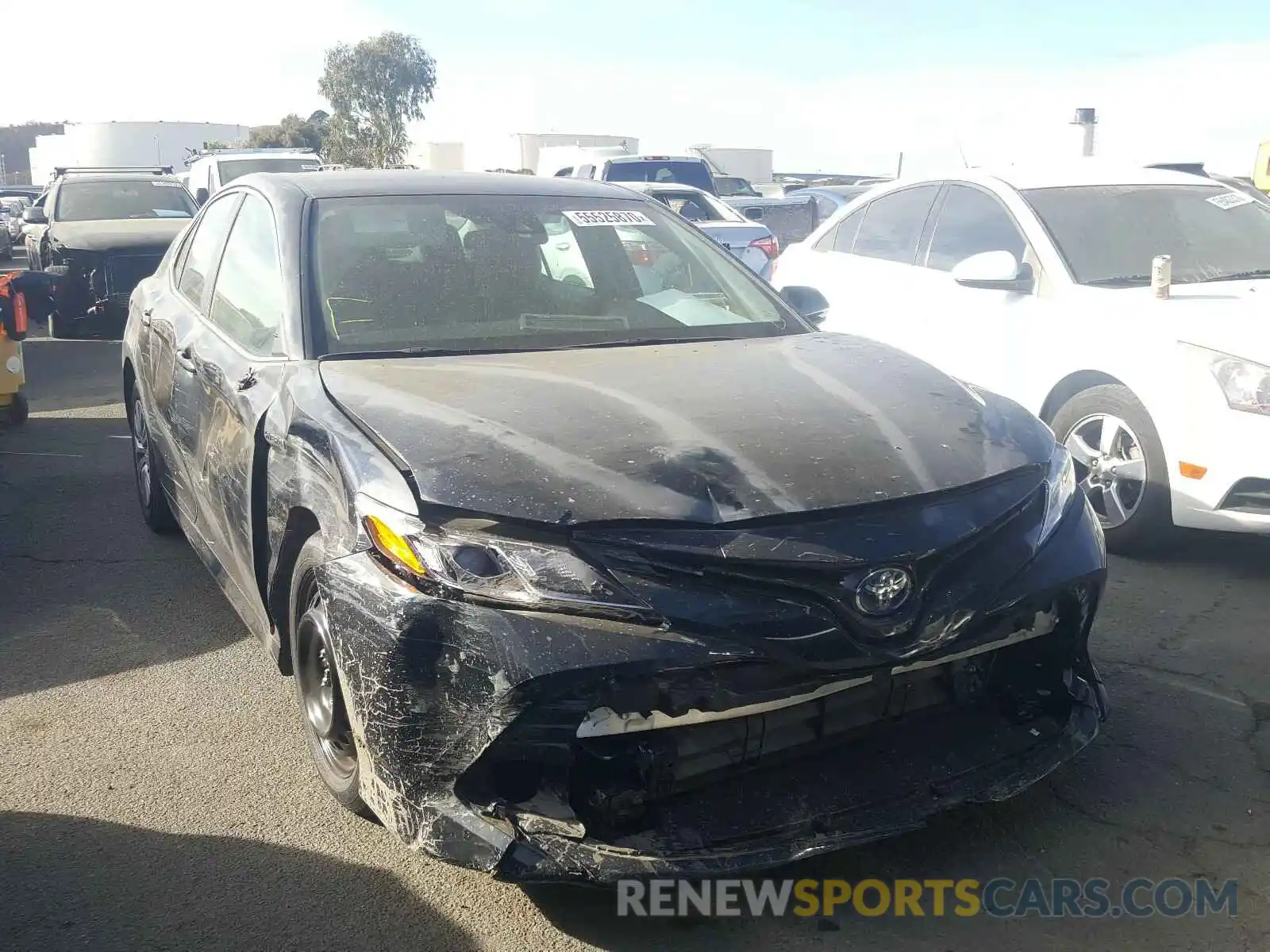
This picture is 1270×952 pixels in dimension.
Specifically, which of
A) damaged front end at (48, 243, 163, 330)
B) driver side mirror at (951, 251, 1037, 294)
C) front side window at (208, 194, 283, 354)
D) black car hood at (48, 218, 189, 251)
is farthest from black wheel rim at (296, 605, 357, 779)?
damaged front end at (48, 243, 163, 330)

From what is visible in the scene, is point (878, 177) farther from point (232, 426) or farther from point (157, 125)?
point (157, 125)

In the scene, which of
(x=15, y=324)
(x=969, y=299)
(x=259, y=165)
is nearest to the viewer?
(x=969, y=299)

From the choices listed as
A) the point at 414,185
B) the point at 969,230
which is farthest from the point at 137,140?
the point at 414,185

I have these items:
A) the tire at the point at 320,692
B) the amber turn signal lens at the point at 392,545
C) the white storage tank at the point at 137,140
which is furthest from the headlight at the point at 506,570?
the white storage tank at the point at 137,140

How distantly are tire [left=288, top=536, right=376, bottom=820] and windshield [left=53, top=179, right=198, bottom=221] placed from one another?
38.4 feet

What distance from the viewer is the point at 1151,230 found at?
588 centimetres

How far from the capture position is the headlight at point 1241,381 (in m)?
4.56

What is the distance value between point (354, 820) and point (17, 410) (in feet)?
18.8

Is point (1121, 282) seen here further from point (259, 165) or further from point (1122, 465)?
point (259, 165)

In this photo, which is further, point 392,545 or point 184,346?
point 184,346

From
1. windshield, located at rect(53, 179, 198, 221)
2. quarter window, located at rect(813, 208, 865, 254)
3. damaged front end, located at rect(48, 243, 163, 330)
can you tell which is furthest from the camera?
windshield, located at rect(53, 179, 198, 221)

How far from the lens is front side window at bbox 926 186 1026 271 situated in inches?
240

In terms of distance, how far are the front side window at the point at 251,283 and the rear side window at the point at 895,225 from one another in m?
3.72

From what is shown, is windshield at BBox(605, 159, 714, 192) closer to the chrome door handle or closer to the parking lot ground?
the chrome door handle
